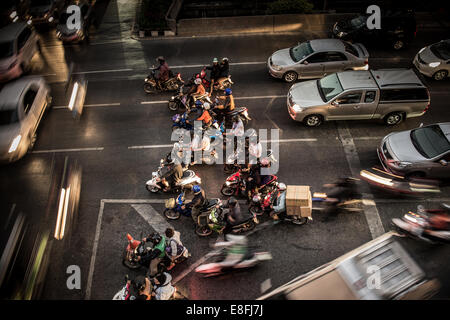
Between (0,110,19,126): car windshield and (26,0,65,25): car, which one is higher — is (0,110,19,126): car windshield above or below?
below

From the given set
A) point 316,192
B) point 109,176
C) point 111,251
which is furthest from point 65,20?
point 316,192

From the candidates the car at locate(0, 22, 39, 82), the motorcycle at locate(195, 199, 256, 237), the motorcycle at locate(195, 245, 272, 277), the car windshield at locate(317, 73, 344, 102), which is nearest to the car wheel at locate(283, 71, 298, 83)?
the car windshield at locate(317, 73, 344, 102)

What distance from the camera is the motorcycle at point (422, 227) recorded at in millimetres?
9125

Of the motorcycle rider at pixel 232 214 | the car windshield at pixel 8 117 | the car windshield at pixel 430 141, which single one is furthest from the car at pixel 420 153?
the car windshield at pixel 8 117

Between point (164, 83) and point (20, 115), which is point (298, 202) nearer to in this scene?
point (164, 83)

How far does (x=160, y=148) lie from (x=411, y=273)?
9.16 m

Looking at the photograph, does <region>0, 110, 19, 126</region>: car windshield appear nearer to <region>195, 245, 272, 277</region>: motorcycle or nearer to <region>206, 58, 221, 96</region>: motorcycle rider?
<region>206, 58, 221, 96</region>: motorcycle rider

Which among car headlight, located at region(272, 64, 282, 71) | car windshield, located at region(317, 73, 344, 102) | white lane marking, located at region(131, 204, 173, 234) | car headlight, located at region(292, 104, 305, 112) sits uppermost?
car windshield, located at region(317, 73, 344, 102)

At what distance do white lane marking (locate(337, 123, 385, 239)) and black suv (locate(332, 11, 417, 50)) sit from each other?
632cm

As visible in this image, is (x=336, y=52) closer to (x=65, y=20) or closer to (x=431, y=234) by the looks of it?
(x=431, y=234)

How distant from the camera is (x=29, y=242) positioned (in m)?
10.7

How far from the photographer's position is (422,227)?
9.34m

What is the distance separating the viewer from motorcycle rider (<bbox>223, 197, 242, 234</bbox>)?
9336 mm

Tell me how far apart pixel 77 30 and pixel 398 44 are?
17.3 meters
